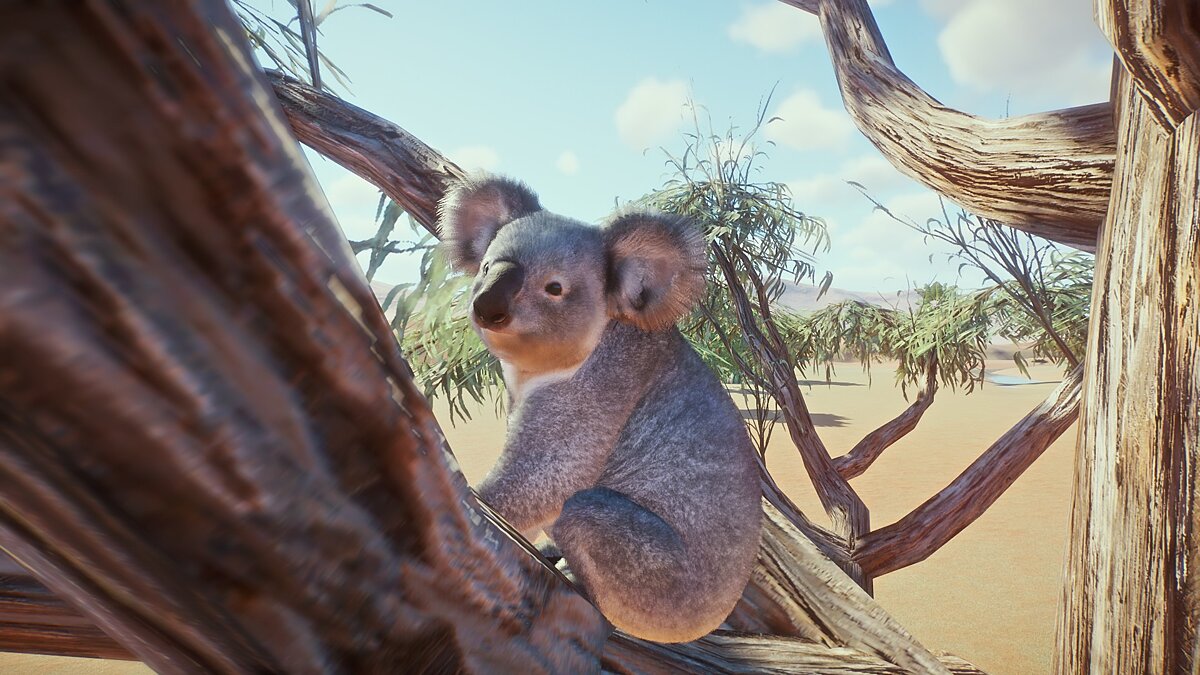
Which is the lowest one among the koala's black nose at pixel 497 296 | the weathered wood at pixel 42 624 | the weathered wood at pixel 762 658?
the weathered wood at pixel 42 624

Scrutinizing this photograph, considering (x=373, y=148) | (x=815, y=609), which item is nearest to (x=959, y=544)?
(x=815, y=609)

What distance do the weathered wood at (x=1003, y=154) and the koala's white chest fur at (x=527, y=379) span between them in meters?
0.83

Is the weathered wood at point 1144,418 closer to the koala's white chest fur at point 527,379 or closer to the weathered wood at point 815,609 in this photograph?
the weathered wood at point 815,609

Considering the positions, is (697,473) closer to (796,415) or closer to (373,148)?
(373,148)

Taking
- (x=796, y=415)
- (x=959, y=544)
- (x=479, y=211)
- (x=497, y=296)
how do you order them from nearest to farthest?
(x=497, y=296)
(x=479, y=211)
(x=796, y=415)
(x=959, y=544)

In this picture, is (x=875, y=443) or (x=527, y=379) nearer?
(x=527, y=379)

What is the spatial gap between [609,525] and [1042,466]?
11.4 metres

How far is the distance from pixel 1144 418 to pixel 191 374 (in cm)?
107

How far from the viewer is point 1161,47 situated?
0.75 m

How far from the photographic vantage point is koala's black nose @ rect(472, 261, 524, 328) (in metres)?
1.12

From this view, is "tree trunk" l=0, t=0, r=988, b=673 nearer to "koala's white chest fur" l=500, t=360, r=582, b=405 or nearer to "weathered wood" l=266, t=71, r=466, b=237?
"koala's white chest fur" l=500, t=360, r=582, b=405

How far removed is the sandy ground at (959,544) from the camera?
4.25 m

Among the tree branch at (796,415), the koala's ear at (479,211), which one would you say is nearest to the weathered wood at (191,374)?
the koala's ear at (479,211)

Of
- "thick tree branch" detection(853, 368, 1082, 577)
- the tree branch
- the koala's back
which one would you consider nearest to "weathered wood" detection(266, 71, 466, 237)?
the koala's back
